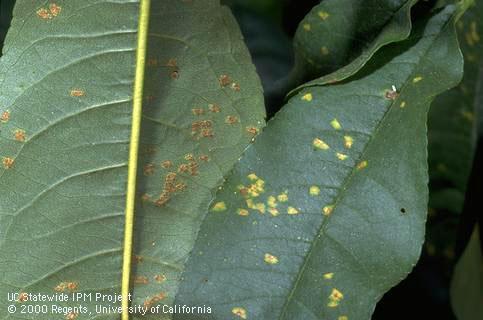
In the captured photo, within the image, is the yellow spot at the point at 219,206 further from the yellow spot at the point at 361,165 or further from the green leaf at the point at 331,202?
the yellow spot at the point at 361,165

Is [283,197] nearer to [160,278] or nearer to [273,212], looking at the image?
[273,212]

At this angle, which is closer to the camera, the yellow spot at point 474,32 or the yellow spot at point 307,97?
the yellow spot at point 307,97

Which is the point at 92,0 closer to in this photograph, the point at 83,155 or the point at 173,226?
the point at 83,155

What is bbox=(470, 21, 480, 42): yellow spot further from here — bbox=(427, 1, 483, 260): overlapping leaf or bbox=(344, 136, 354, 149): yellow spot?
bbox=(344, 136, 354, 149): yellow spot

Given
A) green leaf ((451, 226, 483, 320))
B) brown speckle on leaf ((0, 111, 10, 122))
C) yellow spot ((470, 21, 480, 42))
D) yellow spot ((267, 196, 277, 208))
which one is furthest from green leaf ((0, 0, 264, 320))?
green leaf ((451, 226, 483, 320))

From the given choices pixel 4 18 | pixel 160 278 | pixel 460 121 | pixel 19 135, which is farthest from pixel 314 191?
pixel 4 18

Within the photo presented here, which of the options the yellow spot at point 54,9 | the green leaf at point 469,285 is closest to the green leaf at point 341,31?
the yellow spot at point 54,9

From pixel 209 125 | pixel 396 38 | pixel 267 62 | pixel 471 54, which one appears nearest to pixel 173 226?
pixel 209 125
